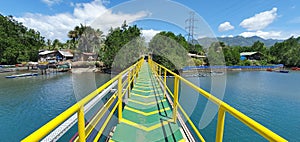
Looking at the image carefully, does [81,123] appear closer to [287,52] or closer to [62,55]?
[62,55]

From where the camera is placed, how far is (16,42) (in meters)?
31.4

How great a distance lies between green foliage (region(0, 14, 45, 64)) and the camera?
2898cm

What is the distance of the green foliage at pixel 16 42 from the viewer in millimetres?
28984

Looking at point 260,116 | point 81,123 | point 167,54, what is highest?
point 167,54

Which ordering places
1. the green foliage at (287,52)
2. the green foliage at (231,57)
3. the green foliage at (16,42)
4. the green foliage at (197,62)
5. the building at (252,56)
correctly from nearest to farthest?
the green foliage at (16,42) < the green foliage at (197,62) < the green foliage at (231,57) < the green foliage at (287,52) < the building at (252,56)

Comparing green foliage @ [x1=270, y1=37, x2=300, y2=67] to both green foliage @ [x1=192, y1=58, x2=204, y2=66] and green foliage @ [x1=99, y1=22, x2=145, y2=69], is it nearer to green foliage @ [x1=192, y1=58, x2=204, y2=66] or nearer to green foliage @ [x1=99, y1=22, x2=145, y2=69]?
green foliage @ [x1=192, y1=58, x2=204, y2=66]

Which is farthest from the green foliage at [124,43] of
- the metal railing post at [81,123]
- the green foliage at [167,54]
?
the metal railing post at [81,123]

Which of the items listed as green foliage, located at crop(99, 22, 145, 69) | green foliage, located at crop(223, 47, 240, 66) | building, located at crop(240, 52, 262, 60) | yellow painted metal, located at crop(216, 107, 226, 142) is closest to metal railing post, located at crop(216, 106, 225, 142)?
yellow painted metal, located at crop(216, 107, 226, 142)

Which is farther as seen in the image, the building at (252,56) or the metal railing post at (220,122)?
the building at (252,56)

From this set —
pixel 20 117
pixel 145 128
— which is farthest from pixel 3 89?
pixel 145 128

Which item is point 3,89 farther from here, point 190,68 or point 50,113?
point 190,68

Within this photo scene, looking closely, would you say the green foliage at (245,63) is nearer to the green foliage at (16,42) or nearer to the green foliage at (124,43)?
the green foliage at (124,43)

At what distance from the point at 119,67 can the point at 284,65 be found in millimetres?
45884

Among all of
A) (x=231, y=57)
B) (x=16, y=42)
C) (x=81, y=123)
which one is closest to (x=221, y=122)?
(x=81, y=123)
